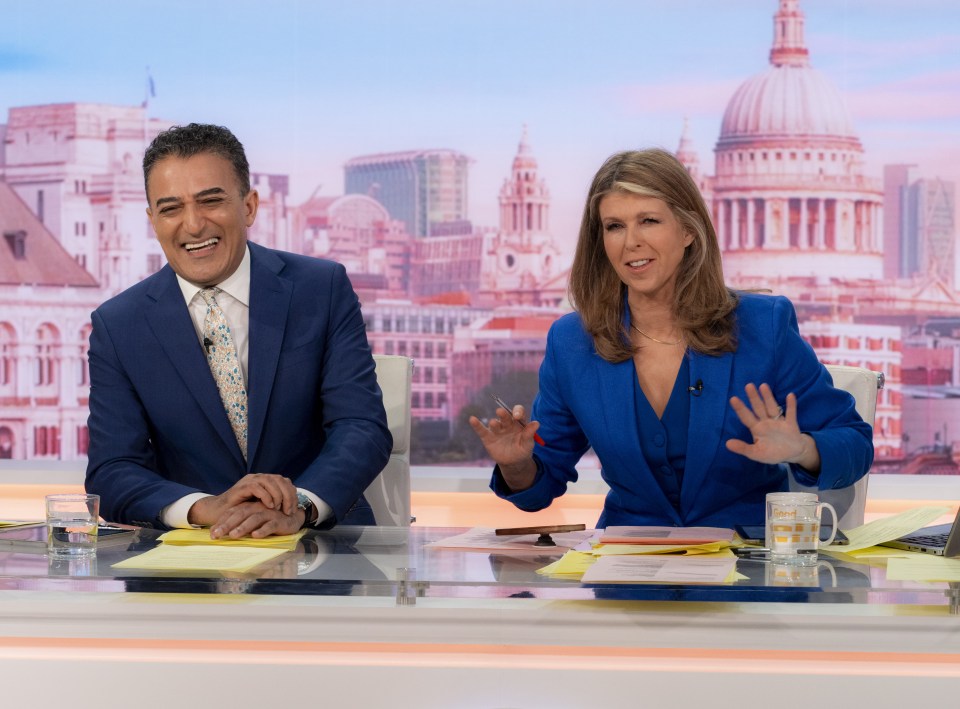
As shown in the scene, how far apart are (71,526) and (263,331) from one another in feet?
2.53

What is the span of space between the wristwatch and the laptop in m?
0.87

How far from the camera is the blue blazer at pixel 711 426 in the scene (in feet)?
6.78

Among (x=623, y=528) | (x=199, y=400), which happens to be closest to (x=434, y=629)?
(x=623, y=528)

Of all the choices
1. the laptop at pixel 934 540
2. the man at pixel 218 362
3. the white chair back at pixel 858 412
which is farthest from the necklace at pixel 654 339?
the laptop at pixel 934 540

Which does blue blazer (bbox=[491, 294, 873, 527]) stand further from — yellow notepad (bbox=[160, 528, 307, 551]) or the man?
yellow notepad (bbox=[160, 528, 307, 551])

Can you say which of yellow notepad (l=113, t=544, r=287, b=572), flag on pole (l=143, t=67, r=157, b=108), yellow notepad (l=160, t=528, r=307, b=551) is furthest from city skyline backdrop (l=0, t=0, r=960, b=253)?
yellow notepad (l=113, t=544, r=287, b=572)

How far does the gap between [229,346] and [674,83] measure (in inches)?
216

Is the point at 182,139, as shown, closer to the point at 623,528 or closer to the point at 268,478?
the point at 268,478

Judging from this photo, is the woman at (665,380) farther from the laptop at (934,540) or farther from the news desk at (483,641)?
the news desk at (483,641)

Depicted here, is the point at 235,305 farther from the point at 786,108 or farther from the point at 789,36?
the point at 786,108

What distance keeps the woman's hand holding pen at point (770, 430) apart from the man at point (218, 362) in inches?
27.6

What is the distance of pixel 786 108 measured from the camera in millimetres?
8078

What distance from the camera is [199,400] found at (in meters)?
2.17

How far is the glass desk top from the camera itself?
126 cm
